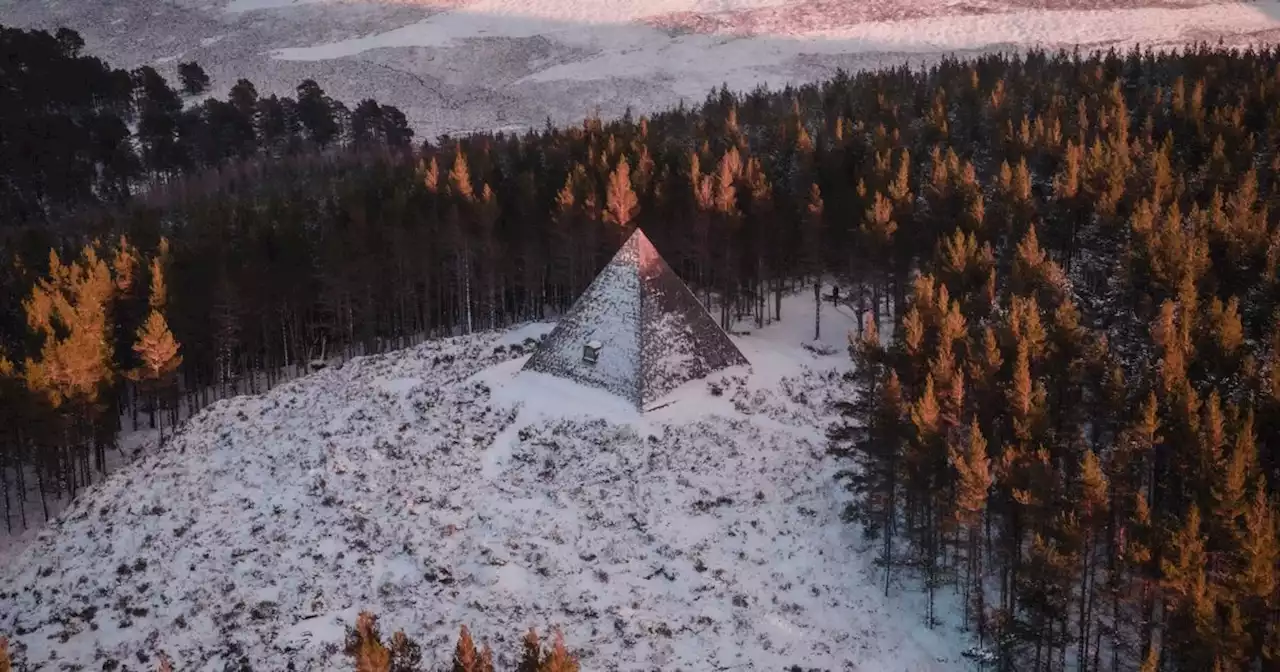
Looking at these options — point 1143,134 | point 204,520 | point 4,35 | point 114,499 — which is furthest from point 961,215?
point 4,35

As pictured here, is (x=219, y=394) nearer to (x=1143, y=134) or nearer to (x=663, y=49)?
(x=1143, y=134)

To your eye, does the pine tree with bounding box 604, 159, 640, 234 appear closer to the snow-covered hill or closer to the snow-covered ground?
the snow-covered hill

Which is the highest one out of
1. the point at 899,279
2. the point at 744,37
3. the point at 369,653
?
the point at 744,37

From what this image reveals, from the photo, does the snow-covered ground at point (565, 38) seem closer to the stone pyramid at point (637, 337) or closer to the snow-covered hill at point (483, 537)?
the stone pyramid at point (637, 337)

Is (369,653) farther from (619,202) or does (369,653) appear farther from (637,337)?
(619,202)

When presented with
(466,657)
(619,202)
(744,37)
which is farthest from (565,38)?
(466,657)

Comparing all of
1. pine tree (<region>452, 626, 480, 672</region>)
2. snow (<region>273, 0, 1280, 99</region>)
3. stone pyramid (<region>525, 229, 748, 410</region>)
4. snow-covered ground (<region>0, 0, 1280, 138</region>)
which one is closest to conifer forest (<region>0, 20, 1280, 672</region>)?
stone pyramid (<region>525, 229, 748, 410</region>)

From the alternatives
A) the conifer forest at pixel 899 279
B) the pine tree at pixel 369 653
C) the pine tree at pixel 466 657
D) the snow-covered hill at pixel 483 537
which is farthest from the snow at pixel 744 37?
the pine tree at pixel 466 657
